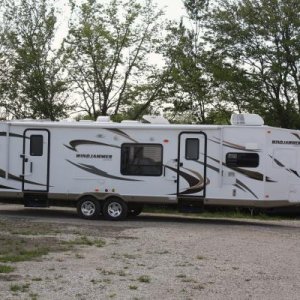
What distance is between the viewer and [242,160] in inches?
638

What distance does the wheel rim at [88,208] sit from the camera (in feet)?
55.6

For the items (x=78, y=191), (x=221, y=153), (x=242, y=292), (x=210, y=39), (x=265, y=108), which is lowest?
(x=242, y=292)

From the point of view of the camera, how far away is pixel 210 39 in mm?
29938

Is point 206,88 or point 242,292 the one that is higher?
point 206,88

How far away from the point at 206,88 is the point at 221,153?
46.5ft

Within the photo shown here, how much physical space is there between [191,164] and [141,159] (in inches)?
55.6

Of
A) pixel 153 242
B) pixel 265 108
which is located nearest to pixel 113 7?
pixel 265 108

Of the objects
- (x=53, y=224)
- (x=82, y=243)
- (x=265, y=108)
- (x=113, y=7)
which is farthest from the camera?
(x=113, y=7)

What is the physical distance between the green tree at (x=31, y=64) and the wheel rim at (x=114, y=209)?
14.4 m

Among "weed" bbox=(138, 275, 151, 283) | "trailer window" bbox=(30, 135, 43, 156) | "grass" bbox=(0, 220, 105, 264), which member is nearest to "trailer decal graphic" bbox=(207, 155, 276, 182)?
"grass" bbox=(0, 220, 105, 264)

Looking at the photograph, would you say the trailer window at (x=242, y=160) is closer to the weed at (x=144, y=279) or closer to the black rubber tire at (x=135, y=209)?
the black rubber tire at (x=135, y=209)

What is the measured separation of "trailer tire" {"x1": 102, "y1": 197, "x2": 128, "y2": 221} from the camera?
16.8 m

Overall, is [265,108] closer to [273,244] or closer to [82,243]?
[273,244]

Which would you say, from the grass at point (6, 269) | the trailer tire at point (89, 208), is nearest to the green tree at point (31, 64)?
the trailer tire at point (89, 208)
